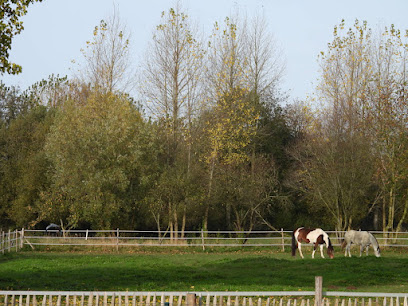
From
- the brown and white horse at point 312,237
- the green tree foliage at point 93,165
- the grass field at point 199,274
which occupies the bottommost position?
the grass field at point 199,274

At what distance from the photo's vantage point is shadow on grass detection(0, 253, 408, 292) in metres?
15.6

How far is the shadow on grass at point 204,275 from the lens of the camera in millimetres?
15594

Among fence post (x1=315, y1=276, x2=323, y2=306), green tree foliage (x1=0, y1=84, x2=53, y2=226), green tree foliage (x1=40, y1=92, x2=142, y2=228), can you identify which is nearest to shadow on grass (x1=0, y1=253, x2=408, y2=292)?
fence post (x1=315, y1=276, x2=323, y2=306)

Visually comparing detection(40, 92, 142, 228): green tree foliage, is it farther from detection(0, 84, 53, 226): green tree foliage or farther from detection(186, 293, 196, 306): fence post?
detection(186, 293, 196, 306): fence post

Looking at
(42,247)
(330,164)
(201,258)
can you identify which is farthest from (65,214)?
(330,164)

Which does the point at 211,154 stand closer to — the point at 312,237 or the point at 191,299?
the point at 312,237

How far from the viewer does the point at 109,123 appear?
112 feet

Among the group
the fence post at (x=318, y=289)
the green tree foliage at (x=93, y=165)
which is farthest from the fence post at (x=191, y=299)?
the green tree foliage at (x=93, y=165)

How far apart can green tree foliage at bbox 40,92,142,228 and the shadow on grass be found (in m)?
8.74

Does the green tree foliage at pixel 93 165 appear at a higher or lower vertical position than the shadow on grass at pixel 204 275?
higher

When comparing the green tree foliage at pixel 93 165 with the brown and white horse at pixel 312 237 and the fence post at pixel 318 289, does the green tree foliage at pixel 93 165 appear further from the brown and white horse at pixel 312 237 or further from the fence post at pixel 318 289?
the fence post at pixel 318 289

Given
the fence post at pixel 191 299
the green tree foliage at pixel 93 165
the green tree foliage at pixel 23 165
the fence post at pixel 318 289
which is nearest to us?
the fence post at pixel 191 299

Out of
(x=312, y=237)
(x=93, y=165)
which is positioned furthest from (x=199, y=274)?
(x=93, y=165)

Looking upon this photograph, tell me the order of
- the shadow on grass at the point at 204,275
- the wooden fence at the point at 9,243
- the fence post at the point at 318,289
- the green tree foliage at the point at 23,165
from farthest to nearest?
1. the green tree foliage at the point at 23,165
2. the wooden fence at the point at 9,243
3. the shadow on grass at the point at 204,275
4. the fence post at the point at 318,289
